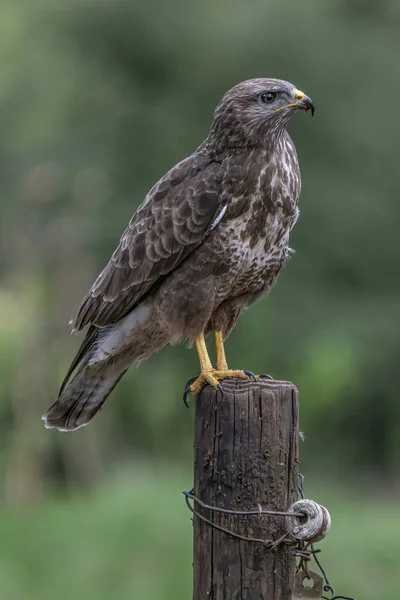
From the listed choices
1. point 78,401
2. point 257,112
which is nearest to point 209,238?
point 257,112

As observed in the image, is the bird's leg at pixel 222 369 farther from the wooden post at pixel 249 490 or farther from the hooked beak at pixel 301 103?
the hooked beak at pixel 301 103

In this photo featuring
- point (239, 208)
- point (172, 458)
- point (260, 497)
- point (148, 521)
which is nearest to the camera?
point (260, 497)

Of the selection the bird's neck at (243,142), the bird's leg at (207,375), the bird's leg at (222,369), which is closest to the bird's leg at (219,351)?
the bird's leg at (222,369)

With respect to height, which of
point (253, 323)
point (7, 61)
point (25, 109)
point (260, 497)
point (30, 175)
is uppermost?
point (7, 61)

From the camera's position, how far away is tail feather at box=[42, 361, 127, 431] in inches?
207

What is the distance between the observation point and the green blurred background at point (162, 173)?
13492 millimetres

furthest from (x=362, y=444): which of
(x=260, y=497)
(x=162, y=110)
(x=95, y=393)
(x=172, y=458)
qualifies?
(x=260, y=497)

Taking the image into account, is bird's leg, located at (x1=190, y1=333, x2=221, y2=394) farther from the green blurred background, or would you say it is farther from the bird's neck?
the green blurred background

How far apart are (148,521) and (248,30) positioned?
697cm

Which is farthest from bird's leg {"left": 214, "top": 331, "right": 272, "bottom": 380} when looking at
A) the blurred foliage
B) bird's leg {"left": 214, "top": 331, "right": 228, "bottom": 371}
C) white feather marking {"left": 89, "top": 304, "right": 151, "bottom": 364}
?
the blurred foliage

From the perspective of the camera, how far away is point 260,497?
11.8ft

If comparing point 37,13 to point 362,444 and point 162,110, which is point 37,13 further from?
point 362,444

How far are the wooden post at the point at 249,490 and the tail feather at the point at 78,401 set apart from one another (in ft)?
5.57

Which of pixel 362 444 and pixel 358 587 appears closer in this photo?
pixel 358 587
